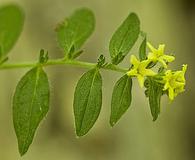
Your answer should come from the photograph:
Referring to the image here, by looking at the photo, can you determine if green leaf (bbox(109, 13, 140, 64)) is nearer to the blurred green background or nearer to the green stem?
the green stem

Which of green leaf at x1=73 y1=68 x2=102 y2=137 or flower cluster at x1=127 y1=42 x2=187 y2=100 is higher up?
flower cluster at x1=127 y1=42 x2=187 y2=100

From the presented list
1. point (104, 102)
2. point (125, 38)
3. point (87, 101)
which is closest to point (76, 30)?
point (125, 38)

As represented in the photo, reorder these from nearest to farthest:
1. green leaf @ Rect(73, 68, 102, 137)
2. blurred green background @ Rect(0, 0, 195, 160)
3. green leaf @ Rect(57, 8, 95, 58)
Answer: green leaf @ Rect(73, 68, 102, 137) → green leaf @ Rect(57, 8, 95, 58) → blurred green background @ Rect(0, 0, 195, 160)

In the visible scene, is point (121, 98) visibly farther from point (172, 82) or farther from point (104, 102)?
point (104, 102)

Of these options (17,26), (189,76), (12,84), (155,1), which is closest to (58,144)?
(12,84)

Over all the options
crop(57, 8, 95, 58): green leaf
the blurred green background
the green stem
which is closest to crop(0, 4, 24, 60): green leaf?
the green stem

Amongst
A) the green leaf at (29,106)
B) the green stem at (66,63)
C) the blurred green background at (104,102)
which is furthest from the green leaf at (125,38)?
the blurred green background at (104,102)

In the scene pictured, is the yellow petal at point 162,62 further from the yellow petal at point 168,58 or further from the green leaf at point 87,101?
the green leaf at point 87,101
